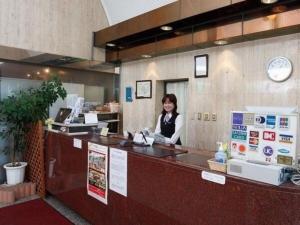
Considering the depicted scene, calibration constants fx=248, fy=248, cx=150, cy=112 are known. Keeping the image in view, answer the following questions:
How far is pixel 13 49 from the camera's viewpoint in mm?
3854

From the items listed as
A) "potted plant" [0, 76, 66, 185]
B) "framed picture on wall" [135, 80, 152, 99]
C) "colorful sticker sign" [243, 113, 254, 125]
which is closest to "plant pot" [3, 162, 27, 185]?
"potted plant" [0, 76, 66, 185]

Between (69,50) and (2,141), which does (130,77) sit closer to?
(69,50)

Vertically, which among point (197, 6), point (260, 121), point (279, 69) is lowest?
point (260, 121)

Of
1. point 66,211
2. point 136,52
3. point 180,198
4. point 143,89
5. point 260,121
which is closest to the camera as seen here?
point 260,121

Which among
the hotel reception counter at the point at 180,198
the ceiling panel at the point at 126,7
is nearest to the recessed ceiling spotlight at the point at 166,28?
the ceiling panel at the point at 126,7

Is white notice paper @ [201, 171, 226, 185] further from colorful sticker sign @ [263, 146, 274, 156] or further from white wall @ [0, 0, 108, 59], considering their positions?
white wall @ [0, 0, 108, 59]

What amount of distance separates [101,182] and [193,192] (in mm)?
1125

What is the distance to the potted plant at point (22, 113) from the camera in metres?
3.45

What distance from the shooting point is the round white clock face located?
2.97 metres

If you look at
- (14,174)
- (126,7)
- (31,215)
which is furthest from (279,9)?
(14,174)

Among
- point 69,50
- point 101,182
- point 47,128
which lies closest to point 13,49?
point 69,50

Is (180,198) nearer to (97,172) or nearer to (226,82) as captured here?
(97,172)

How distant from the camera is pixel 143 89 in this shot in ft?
16.0

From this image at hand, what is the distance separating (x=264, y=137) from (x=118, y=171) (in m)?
1.32
